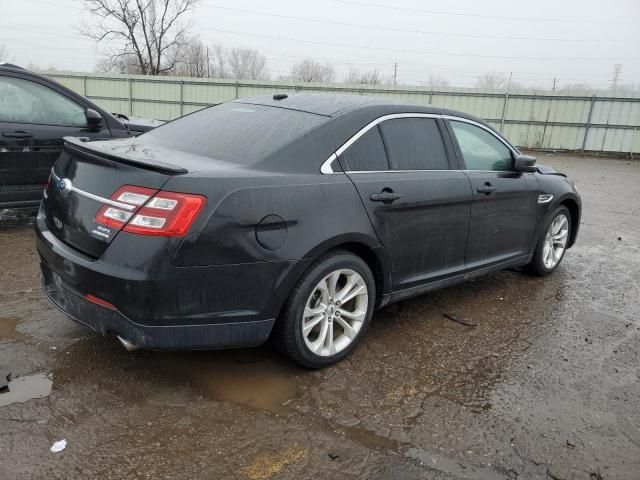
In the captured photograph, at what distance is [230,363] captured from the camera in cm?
310

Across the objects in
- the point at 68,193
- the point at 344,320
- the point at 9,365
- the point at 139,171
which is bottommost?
the point at 9,365

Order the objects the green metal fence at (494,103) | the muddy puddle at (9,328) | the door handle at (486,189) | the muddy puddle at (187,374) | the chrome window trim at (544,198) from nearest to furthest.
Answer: the muddy puddle at (187,374) → the muddy puddle at (9,328) → the door handle at (486,189) → the chrome window trim at (544,198) → the green metal fence at (494,103)

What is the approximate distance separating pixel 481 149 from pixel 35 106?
173 inches

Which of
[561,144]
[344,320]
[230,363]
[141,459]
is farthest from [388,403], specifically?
[561,144]

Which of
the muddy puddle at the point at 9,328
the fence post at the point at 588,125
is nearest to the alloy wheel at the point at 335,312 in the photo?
the muddy puddle at the point at 9,328

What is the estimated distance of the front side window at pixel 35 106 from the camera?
16.9 feet

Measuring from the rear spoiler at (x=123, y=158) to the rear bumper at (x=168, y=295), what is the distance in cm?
35

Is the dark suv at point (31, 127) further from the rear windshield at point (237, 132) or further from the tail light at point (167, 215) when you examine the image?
the tail light at point (167, 215)

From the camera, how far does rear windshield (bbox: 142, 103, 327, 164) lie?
9.72ft

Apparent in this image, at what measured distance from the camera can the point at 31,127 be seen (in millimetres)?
5250

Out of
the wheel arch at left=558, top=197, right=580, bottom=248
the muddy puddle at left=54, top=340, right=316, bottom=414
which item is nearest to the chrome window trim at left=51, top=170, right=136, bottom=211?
the muddy puddle at left=54, top=340, right=316, bottom=414

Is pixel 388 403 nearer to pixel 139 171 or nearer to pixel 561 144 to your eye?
pixel 139 171

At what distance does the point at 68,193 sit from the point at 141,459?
1428mm

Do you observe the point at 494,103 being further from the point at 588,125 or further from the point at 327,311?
the point at 327,311
